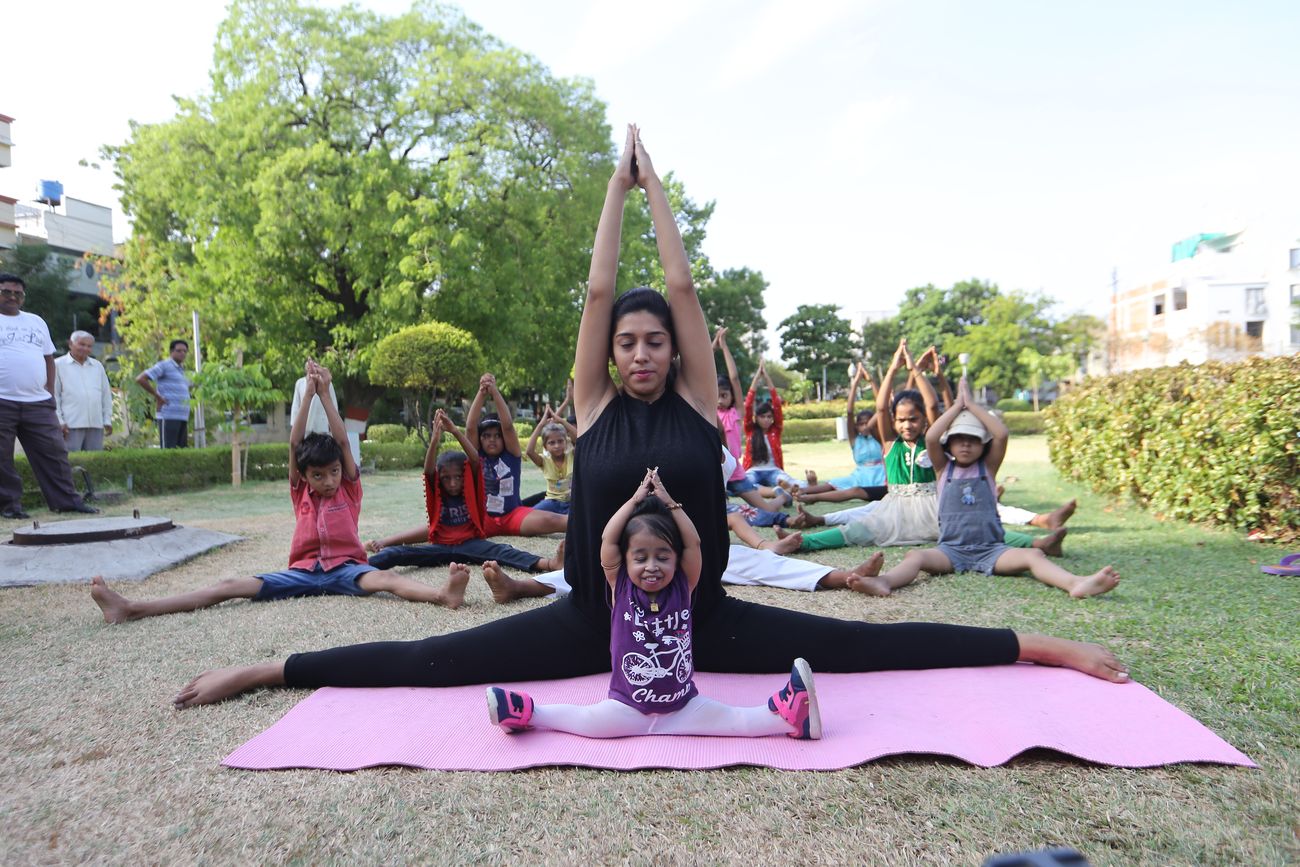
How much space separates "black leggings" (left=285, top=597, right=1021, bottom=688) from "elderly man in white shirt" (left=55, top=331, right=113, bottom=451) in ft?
27.8

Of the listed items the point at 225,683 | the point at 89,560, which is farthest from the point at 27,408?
the point at 225,683

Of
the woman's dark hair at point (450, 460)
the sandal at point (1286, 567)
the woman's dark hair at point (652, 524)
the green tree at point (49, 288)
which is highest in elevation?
the green tree at point (49, 288)

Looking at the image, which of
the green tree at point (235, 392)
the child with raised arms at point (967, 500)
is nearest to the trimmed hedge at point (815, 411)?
the green tree at point (235, 392)

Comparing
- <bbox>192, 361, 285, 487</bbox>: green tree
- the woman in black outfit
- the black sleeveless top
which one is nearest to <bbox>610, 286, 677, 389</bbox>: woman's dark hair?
the woman in black outfit

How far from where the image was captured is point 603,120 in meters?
24.0

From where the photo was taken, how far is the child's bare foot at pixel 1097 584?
172 inches

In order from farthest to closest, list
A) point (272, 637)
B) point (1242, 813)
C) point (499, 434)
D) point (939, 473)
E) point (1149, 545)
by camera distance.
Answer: point (499, 434) → point (1149, 545) → point (939, 473) → point (272, 637) → point (1242, 813)

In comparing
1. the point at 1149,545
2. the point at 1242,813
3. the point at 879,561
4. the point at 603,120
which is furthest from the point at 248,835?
the point at 603,120

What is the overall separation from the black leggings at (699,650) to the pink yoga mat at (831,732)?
72mm

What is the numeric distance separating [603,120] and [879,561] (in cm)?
2164

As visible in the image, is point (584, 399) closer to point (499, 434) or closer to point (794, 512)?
point (499, 434)

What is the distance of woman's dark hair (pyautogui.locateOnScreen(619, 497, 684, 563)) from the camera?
280 cm

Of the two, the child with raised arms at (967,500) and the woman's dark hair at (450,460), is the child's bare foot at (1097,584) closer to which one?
the child with raised arms at (967,500)

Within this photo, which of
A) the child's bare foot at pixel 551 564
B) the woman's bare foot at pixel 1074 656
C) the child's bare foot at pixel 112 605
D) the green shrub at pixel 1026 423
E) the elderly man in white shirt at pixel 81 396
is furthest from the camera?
the green shrub at pixel 1026 423
